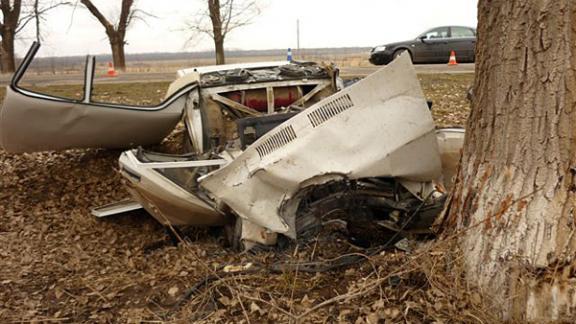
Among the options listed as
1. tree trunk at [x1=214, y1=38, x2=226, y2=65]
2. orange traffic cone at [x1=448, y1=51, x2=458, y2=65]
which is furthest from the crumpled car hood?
orange traffic cone at [x1=448, y1=51, x2=458, y2=65]

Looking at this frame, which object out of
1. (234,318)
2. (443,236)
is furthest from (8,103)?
(443,236)

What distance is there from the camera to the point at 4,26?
20.9 metres

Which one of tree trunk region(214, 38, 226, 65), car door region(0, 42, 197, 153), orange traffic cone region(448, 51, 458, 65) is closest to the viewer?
car door region(0, 42, 197, 153)

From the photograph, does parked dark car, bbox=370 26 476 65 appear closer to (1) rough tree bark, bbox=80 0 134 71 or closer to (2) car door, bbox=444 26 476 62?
(2) car door, bbox=444 26 476 62

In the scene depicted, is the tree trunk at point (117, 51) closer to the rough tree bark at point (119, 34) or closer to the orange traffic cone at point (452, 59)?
the rough tree bark at point (119, 34)

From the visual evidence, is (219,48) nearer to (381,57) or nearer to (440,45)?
(381,57)

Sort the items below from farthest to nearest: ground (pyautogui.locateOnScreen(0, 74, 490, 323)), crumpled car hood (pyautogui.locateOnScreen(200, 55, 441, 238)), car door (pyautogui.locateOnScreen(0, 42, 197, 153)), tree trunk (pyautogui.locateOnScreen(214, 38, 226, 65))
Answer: tree trunk (pyautogui.locateOnScreen(214, 38, 226, 65))
car door (pyautogui.locateOnScreen(0, 42, 197, 153))
crumpled car hood (pyautogui.locateOnScreen(200, 55, 441, 238))
ground (pyautogui.locateOnScreen(0, 74, 490, 323))

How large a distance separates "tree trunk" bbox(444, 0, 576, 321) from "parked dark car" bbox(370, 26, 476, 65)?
555 inches

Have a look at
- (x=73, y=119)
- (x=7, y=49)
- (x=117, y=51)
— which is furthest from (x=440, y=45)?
(x=7, y=49)

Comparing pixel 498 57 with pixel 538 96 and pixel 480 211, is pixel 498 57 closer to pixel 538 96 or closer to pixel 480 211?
pixel 538 96

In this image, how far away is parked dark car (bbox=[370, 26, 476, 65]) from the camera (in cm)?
1628

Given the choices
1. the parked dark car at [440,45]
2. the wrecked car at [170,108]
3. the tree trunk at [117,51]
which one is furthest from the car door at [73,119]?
the tree trunk at [117,51]

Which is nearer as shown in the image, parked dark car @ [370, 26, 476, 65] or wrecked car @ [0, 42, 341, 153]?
wrecked car @ [0, 42, 341, 153]

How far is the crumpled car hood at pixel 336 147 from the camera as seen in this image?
11.2 feet
